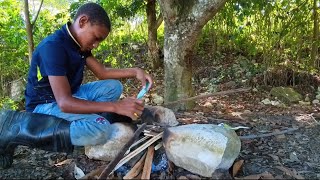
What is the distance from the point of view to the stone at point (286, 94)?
5006 mm

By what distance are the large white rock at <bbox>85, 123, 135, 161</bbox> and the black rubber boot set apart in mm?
190

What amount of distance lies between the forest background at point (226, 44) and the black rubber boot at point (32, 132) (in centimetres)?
227

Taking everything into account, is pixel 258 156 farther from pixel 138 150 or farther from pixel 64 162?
pixel 64 162

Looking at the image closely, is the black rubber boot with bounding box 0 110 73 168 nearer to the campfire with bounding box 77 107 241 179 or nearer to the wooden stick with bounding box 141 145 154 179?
the campfire with bounding box 77 107 241 179

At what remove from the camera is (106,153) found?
8.76ft

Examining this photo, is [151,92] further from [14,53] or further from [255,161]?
[255,161]

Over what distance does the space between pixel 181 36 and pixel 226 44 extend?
3.25 m

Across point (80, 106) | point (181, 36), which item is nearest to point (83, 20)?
point (80, 106)

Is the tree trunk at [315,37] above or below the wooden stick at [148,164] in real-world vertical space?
above

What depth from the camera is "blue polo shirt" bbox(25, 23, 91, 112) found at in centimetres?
242

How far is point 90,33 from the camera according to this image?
2.58m

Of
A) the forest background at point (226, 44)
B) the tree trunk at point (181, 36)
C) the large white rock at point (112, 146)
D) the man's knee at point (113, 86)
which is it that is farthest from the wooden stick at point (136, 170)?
the forest background at point (226, 44)

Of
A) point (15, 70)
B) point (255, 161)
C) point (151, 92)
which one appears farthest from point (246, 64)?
point (15, 70)

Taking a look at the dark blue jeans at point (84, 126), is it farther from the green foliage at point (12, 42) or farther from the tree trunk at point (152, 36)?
the tree trunk at point (152, 36)
